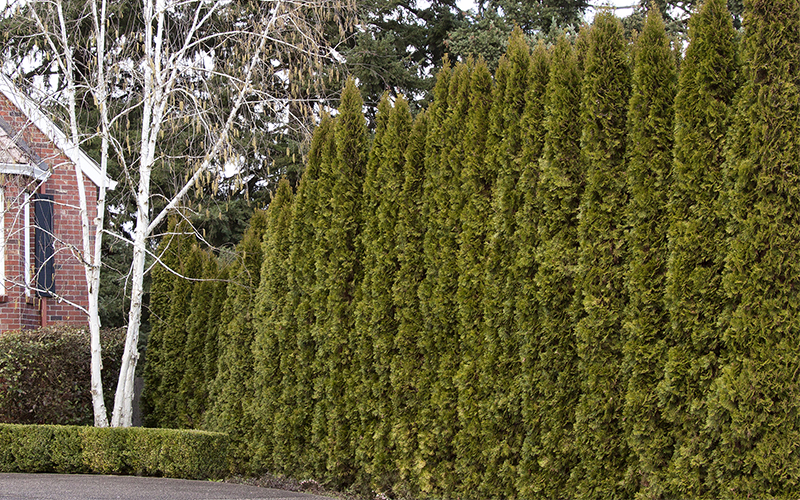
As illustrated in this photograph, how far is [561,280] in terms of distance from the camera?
16.9 feet

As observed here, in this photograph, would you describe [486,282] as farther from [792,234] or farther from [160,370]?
[160,370]

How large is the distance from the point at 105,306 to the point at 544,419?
12.9 meters

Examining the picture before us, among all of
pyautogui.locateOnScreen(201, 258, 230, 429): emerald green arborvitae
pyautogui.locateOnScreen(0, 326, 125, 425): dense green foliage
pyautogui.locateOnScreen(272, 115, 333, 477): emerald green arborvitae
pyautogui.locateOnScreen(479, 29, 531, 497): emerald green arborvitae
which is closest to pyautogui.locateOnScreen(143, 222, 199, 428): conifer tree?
pyautogui.locateOnScreen(201, 258, 230, 429): emerald green arborvitae

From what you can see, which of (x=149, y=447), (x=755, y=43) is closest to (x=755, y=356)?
(x=755, y=43)

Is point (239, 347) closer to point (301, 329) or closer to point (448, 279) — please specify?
point (301, 329)

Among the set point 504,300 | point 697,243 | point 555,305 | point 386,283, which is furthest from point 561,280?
point 386,283

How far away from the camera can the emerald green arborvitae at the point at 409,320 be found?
6.17m

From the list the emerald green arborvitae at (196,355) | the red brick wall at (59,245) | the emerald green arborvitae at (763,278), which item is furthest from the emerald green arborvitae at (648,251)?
the red brick wall at (59,245)

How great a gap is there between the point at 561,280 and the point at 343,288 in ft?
8.52

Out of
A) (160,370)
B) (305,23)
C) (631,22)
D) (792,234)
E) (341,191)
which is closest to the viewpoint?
(792,234)

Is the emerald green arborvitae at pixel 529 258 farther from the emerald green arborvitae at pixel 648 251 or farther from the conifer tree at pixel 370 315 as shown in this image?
the conifer tree at pixel 370 315

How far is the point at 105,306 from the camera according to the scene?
1556 centimetres

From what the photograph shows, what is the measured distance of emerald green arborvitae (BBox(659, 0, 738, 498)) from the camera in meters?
4.35

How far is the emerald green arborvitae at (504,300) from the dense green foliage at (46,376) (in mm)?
7179
